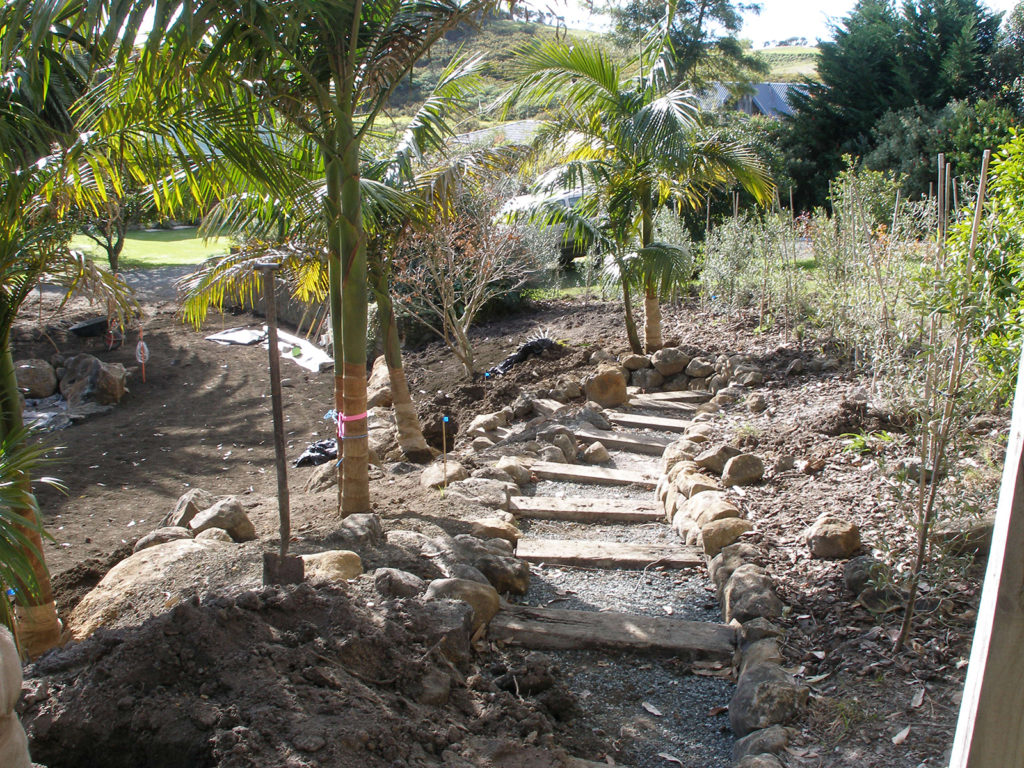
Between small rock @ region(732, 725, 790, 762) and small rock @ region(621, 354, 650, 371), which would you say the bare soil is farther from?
small rock @ region(621, 354, 650, 371)

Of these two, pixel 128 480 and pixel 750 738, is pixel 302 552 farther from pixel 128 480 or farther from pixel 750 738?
pixel 128 480

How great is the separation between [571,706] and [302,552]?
1.86 m

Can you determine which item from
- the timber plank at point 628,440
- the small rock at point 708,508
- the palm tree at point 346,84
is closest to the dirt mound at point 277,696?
the palm tree at point 346,84

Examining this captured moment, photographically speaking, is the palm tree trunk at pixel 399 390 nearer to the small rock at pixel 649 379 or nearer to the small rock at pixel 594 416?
the small rock at pixel 594 416

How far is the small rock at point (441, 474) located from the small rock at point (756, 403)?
2808 millimetres

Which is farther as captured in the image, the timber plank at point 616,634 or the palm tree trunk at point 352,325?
the palm tree trunk at point 352,325

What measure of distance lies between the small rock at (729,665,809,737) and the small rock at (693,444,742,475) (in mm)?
2579

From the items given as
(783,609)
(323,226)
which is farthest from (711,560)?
(323,226)

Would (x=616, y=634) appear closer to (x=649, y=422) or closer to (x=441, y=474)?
(x=441, y=474)

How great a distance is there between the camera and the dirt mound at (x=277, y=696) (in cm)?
247

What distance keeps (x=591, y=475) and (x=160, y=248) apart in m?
22.9

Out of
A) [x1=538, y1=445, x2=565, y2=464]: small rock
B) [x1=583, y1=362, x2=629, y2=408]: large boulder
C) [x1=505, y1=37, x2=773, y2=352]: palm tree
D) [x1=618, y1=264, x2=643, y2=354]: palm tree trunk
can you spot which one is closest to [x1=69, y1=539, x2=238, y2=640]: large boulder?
[x1=538, y1=445, x2=565, y2=464]: small rock

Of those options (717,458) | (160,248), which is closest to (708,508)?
(717,458)

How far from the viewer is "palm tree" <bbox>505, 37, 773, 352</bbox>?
26.2ft
